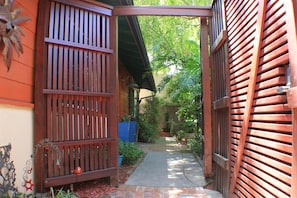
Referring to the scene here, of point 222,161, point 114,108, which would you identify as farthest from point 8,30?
point 222,161

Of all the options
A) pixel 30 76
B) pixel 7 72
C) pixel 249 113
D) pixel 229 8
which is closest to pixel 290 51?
pixel 249 113

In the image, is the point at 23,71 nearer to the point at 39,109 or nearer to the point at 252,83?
the point at 39,109

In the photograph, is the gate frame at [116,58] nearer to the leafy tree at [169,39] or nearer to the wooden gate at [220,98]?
the wooden gate at [220,98]

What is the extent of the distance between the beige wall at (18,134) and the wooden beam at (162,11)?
2.17 meters

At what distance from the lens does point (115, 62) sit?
422 centimetres

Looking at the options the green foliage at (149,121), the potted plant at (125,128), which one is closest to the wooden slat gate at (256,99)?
the potted plant at (125,128)

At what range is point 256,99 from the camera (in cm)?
259

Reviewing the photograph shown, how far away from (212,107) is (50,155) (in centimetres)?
269

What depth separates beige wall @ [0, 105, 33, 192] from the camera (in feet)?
9.39

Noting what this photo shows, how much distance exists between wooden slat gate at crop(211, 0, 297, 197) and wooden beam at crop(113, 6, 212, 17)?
1.89ft

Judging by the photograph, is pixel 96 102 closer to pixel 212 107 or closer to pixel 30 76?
pixel 30 76

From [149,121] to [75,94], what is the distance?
703 cm

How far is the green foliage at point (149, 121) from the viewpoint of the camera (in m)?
10.2

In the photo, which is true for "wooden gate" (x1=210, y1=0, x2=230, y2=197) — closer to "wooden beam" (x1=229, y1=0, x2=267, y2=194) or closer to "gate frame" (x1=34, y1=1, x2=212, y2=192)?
"gate frame" (x1=34, y1=1, x2=212, y2=192)
